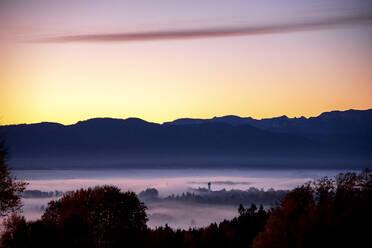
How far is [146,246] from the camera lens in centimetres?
10175

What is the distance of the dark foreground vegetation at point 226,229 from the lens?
74.4 metres

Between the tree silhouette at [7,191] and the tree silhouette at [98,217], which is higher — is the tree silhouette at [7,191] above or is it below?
above

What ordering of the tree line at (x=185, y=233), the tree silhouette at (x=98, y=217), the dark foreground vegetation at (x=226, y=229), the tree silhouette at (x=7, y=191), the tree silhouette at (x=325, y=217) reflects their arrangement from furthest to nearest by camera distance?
the tree silhouette at (x=98, y=217), the dark foreground vegetation at (x=226, y=229), the tree line at (x=185, y=233), the tree silhouette at (x=325, y=217), the tree silhouette at (x=7, y=191)

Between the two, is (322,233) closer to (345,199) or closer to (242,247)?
(345,199)

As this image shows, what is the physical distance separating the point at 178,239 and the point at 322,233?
→ 50.0 m

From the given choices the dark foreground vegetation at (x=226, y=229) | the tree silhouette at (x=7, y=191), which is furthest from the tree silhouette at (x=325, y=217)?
the tree silhouette at (x=7, y=191)

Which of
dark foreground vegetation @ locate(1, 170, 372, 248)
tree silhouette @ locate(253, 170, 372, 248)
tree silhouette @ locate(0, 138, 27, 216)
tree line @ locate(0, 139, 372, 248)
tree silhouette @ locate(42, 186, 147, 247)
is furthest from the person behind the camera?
tree silhouette @ locate(42, 186, 147, 247)

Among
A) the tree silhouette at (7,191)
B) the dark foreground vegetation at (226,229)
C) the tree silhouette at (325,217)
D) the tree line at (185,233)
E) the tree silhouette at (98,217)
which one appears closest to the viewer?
the tree silhouette at (7,191)

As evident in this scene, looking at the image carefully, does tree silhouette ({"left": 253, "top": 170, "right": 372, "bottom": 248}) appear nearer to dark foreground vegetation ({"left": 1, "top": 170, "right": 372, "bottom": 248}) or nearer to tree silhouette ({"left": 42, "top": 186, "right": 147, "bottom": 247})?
dark foreground vegetation ({"left": 1, "top": 170, "right": 372, "bottom": 248})

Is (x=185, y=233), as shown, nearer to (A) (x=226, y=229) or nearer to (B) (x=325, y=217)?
(A) (x=226, y=229)

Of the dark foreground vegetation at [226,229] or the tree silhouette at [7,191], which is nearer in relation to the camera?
the tree silhouette at [7,191]

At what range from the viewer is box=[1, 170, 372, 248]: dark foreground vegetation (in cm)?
7438

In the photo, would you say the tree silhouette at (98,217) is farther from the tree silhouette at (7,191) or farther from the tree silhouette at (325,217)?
the tree silhouette at (325,217)

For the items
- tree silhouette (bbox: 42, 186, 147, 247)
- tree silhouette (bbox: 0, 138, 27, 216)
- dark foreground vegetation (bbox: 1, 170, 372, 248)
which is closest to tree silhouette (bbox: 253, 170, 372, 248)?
dark foreground vegetation (bbox: 1, 170, 372, 248)
